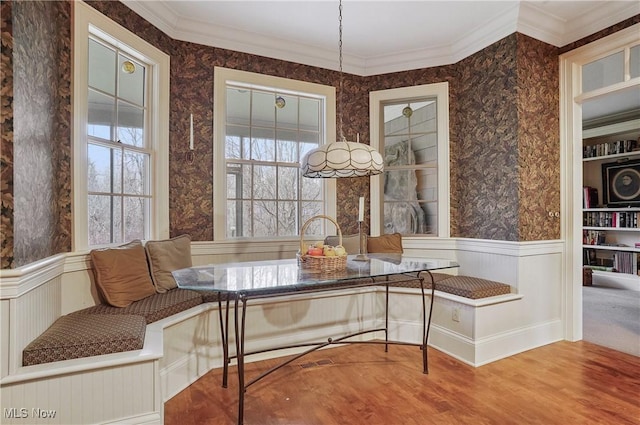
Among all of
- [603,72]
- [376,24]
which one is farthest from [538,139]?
[376,24]

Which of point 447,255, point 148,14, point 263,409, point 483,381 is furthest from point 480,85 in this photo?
point 263,409

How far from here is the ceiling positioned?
9.32 feet

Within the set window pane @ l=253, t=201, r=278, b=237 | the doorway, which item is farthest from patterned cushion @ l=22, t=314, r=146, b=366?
the doorway

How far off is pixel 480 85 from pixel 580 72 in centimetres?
86

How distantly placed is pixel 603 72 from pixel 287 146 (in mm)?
2969

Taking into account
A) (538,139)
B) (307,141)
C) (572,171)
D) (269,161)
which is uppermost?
(307,141)

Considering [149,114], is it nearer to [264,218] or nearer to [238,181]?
[238,181]

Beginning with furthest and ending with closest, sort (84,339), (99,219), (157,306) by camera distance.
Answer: (99,219) < (157,306) < (84,339)

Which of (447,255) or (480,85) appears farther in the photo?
(447,255)

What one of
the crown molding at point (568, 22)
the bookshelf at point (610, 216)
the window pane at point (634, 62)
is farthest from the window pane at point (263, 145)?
the bookshelf at point (610, 216)

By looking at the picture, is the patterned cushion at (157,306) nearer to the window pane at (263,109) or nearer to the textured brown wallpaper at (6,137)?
the textured brown wallpaper at (6,137)

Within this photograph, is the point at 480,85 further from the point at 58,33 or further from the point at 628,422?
the point at 58,33

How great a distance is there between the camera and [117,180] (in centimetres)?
270

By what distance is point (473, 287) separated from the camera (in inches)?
112
